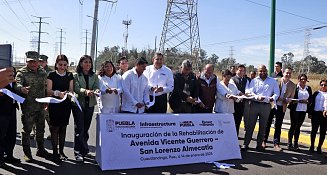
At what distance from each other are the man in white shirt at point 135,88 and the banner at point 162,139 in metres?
0.51

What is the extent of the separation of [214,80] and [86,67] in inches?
120

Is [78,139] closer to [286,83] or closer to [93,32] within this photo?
[286,83]

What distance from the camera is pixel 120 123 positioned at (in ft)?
20.8

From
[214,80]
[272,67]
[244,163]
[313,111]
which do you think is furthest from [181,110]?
[272,67]

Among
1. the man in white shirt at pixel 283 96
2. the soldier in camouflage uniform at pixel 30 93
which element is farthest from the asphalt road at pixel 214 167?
the man in white shirt at pixel 283 96

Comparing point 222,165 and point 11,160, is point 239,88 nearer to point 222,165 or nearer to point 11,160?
point 222,165

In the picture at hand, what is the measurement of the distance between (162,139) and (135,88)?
1.20m

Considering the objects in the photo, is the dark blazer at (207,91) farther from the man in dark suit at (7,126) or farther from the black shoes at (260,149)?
the man in dark suit at (7,126)

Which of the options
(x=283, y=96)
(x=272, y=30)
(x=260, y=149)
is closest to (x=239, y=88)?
(x=283, y=96)

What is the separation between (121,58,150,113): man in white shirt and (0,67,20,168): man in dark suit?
2.12 meters

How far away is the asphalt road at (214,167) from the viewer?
607 cm

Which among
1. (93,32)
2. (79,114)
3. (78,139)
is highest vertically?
(93,32)

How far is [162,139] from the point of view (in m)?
6.64

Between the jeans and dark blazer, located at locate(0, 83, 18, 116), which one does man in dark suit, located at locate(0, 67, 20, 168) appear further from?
the jeans
